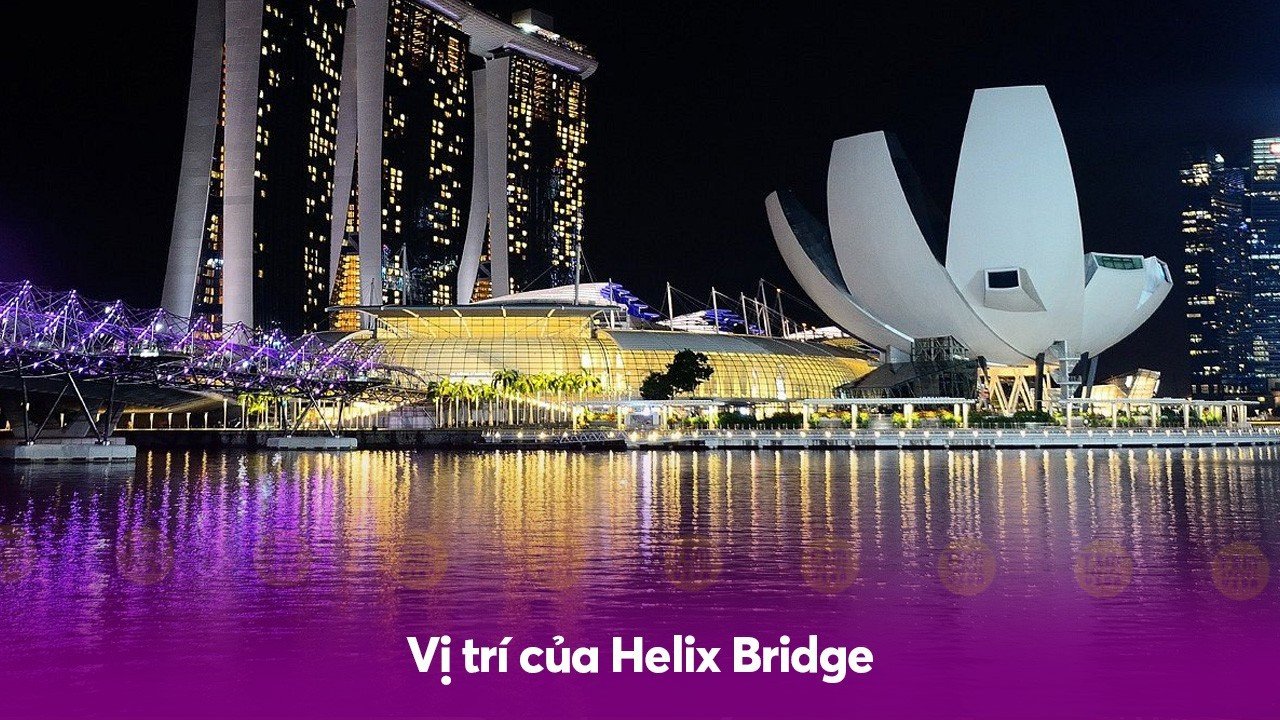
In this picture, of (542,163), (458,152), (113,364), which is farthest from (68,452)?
(542,163)

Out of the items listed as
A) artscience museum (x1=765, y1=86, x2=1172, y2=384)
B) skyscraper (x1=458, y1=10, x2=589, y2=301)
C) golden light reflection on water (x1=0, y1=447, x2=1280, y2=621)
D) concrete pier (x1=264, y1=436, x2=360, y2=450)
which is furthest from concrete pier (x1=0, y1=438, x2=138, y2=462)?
skyscraper (x1=458, y1=10, x2=589, y2=301)

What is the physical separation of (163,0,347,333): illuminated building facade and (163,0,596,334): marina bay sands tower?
12 centimetres

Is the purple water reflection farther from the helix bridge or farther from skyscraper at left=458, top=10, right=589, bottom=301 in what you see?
skyscraper at left=458, top=10, right=589, bottom=301

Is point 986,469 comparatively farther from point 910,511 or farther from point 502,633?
point 502,633

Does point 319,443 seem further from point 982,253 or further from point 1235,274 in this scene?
→ point 1235,274

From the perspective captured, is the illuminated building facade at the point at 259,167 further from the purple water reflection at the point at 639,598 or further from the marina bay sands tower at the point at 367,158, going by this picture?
the purple water reflection at the point at 639,598

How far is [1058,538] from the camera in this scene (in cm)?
1458

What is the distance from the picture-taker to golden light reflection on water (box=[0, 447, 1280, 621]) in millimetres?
11047

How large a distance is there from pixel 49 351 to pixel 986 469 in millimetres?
25692

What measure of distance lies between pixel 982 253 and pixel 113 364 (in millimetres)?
47046

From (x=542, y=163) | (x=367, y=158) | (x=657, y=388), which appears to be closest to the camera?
(x=657, y=388)

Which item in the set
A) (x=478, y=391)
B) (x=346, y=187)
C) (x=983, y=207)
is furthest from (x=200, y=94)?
(x=983, y=207)

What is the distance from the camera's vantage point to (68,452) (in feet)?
123

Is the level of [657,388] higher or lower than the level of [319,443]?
higher
